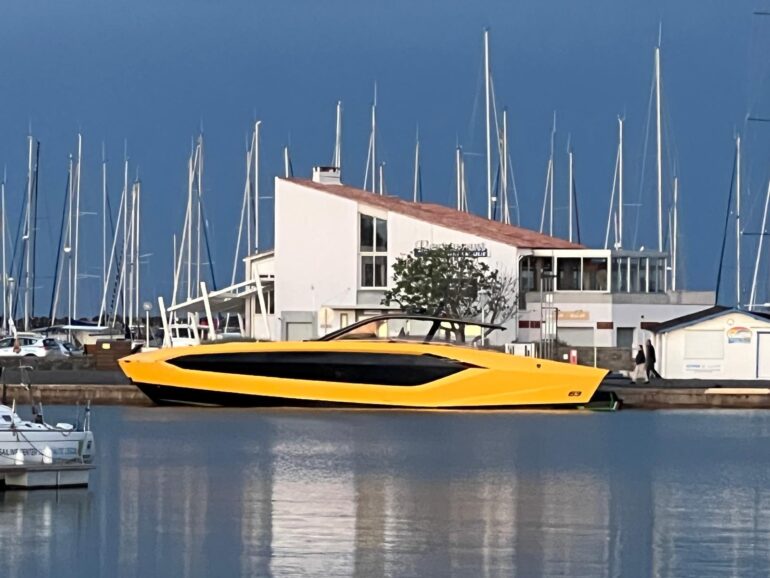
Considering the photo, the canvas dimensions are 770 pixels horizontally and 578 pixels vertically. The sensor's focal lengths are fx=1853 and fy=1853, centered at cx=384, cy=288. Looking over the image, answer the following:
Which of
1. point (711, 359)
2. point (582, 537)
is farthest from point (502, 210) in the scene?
point (582, 537)

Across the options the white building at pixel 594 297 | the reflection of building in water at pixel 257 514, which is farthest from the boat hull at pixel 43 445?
the white building at pixel 594 297

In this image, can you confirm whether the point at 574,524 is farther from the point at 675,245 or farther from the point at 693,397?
the point at 675,245

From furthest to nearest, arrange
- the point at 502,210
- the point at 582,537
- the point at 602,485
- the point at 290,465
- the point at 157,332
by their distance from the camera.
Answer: the point at 157,332
the point at 502,210
the point at 290,465
the point at 602,485
the point at 582,537

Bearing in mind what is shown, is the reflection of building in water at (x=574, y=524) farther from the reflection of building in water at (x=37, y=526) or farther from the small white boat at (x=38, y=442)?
the small white boat at (x=38, y=442)

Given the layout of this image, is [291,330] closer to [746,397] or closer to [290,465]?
[746,397]

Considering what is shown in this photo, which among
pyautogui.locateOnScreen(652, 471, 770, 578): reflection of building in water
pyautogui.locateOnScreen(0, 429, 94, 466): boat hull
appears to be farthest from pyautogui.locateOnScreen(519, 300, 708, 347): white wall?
pyautogui.locateOnScreen(0, 429, 94, 466): boat hull

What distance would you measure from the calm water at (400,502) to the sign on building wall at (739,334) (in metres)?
7.60

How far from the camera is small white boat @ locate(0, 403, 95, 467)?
29016mm

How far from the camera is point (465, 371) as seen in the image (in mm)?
50156

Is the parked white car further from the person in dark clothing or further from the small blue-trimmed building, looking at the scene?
the small blue-trimmed building

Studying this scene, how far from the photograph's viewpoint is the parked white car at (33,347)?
242 ft

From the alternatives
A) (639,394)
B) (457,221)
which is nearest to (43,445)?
(639,394)

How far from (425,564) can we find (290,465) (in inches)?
517

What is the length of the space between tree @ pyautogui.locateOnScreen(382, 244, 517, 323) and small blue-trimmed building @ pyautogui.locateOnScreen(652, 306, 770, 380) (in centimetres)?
1556
